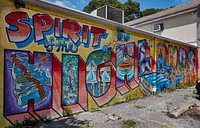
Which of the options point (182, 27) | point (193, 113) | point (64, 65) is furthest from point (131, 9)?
point (64, 65)

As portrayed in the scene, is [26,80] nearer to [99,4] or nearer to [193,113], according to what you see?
[193,113]

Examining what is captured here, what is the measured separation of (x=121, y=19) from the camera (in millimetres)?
7473

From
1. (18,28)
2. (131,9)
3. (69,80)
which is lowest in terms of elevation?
(69,80)

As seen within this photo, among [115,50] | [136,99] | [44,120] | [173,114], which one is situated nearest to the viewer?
[44,120]

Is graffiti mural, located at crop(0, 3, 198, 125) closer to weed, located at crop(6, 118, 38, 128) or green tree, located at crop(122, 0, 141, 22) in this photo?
weed, located at crop(6, 118, 38, 128)

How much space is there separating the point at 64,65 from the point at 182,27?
36.8 feet

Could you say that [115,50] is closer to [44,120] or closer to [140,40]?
[140,40]

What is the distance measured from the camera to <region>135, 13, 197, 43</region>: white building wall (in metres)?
12.1

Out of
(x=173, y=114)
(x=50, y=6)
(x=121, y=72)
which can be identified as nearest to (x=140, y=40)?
(x=121, y=72)

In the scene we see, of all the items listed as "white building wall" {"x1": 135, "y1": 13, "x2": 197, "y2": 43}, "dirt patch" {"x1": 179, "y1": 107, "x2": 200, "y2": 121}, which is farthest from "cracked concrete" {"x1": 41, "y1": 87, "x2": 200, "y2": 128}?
"white building wall" {"x1": 135, "y1": 13, "x2": 197, "y2": 43}

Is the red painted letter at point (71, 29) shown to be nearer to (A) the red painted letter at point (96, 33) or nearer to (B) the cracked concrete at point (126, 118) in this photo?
(A) the red painted letter at point (96, 33)

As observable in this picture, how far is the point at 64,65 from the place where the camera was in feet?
15.4

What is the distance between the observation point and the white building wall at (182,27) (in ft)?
Result: 39.7

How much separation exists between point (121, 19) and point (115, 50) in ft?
6.61
